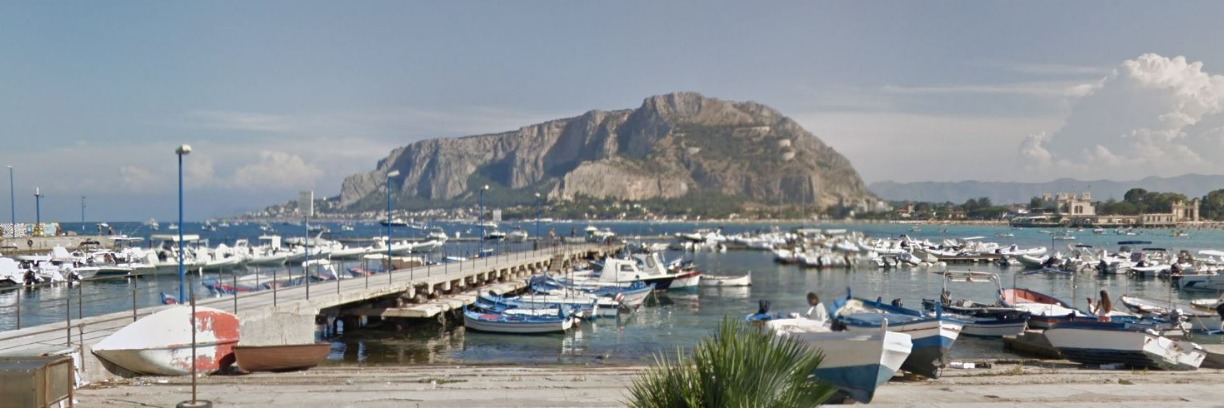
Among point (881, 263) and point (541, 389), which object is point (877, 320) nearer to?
point (541, 389)

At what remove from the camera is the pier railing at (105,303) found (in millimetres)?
17719

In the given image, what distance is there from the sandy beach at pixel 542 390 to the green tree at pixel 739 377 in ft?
21.7

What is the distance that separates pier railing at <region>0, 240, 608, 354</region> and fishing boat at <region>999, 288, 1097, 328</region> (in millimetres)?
23502

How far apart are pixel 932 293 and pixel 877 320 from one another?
35.9 metres

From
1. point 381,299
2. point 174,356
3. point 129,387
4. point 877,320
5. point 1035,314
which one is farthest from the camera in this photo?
point 381,299

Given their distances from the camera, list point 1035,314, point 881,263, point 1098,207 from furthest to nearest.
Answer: point 1098,207 → point 881,263 → point 1035,314

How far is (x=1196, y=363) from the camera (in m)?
21.3

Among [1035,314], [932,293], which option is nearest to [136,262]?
[932,293]

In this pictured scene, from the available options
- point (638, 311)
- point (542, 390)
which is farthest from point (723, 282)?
point (542, 390)

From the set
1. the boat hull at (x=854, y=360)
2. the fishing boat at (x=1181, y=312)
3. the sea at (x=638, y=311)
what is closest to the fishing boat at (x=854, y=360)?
the boat hull at (x=854, y=360)

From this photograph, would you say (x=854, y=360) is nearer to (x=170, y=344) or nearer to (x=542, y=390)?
(x=542, y=390)

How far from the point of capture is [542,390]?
16562 millimetres

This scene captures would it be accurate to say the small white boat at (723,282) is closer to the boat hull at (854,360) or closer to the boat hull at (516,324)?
the boat hull at (516,324)

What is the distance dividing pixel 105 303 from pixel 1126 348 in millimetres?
45958
